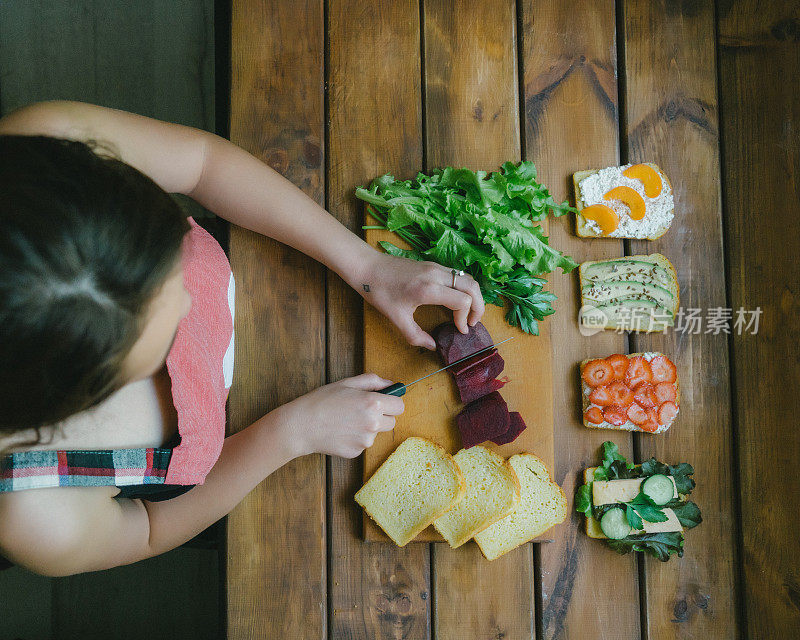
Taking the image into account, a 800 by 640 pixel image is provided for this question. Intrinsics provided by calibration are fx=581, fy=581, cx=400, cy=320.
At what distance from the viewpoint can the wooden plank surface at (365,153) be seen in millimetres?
1603

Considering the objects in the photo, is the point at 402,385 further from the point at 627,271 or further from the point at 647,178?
the point at 647,178

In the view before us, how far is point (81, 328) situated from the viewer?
734 mm

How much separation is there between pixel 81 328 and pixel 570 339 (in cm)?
131

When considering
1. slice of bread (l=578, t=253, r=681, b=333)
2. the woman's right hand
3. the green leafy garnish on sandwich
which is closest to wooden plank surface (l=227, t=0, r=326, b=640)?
the woman's right hand

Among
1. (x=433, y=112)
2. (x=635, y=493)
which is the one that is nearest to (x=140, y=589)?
(x=635, y=493)

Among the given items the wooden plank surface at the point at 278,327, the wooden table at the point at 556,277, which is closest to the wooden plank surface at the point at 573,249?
the wooden table at the point at 556,277

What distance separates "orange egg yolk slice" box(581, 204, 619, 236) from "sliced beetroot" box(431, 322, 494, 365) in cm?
47

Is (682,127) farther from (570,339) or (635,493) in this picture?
(635,493)

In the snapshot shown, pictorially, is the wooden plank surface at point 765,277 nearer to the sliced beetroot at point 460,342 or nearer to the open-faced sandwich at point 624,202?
the open-faced sandwich at point 624,202

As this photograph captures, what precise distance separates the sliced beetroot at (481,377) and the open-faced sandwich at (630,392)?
300mm

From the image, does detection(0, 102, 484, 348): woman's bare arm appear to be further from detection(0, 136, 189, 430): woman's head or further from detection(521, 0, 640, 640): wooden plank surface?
detection(0, 136, 189, 430): woman's head

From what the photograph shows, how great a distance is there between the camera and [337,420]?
1479mm

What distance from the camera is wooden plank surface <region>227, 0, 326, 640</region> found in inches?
61.7

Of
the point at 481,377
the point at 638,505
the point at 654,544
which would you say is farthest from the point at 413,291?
the point at 654,544
